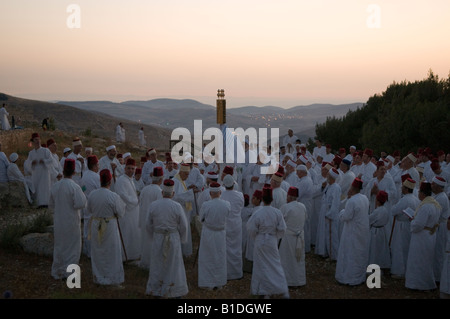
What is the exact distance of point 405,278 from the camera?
357 inches

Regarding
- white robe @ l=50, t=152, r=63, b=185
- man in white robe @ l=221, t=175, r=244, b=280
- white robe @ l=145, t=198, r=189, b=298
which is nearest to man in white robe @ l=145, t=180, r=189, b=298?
white robe @ l=145, t=198, r=189, b=298

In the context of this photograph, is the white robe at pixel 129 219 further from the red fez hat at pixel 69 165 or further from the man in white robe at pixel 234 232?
the man in white robe at pixel 234 232

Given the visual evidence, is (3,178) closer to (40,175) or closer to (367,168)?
(40,175)

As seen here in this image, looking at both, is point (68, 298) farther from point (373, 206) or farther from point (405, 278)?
point (373, 206)

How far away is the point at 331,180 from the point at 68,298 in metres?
5.97

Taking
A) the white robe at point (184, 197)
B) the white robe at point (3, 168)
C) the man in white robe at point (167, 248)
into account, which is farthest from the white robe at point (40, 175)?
the man in white robe at point (167, 248)

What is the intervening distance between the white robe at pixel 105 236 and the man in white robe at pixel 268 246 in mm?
2494

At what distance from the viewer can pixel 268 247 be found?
7.61 metres

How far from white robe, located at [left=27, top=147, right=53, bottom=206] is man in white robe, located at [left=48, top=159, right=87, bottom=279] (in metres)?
5.95

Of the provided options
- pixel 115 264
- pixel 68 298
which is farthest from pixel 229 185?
pixel 68 298

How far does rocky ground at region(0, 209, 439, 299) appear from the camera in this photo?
26.1 feet

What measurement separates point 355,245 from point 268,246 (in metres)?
2.27

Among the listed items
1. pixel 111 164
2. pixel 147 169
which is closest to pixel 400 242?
pixel 111 164

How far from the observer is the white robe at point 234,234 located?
910cm
